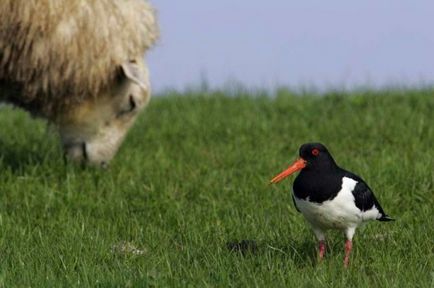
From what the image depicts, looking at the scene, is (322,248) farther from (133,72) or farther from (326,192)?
(133,72)

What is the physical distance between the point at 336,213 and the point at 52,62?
11.1 ft

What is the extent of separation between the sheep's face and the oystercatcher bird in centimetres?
307

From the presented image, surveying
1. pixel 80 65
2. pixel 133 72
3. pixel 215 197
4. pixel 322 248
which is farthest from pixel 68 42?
pixel 322 248

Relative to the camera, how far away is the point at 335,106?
465 inches

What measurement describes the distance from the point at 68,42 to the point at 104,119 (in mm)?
881

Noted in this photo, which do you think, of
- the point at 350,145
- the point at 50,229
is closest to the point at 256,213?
the point at 50,229

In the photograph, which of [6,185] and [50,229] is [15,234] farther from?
[6,185]

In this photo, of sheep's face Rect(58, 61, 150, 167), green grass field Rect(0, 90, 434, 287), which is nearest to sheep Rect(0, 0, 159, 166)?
sheep's face Rect(58, 61, 150, 167)

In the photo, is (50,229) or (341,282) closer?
(341,282)

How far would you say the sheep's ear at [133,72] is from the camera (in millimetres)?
7746

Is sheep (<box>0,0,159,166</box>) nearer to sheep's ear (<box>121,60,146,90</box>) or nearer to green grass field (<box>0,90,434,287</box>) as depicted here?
sheep's ear (<box>121,60,146,90</box>)

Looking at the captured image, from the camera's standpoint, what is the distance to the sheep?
7.42 m

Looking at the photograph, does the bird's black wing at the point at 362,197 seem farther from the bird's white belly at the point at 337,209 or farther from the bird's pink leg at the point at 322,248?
the bird's pink leg at the point at 322,248

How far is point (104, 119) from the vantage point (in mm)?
8180
